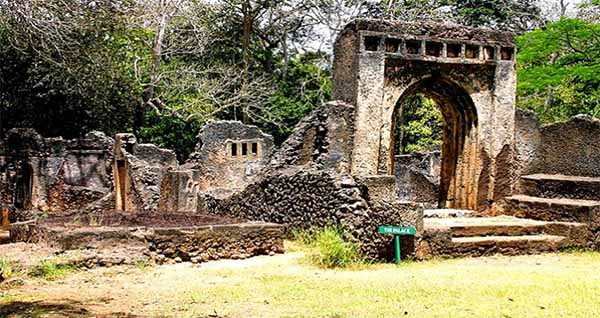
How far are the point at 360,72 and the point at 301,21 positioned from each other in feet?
72.3

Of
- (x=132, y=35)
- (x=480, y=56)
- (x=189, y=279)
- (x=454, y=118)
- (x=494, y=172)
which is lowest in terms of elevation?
(x=189, y=279)

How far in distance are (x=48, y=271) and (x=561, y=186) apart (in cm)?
949

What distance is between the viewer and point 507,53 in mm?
14844

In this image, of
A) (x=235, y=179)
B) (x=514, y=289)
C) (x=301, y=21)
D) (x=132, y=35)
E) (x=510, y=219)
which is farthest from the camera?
(x=301, y=21)

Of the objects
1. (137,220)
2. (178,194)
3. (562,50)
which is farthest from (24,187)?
(562,50)

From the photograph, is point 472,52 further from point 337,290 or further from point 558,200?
point 337,290

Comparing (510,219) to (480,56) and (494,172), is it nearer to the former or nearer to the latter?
(494,172)

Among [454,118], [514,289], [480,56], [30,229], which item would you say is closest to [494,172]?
[454,118]

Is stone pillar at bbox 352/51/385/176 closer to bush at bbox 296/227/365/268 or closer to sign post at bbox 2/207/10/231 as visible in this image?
Answer: bush at bbox 296/227/365/268

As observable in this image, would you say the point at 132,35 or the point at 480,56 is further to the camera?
the point at 132,35

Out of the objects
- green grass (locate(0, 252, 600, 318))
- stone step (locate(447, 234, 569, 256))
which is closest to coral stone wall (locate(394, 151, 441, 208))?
stone step (locate(447, 234, 569, 256))

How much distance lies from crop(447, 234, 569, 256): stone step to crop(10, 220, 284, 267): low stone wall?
288cm

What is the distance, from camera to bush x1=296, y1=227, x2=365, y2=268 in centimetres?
1012

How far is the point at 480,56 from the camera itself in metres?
A: 14.5
